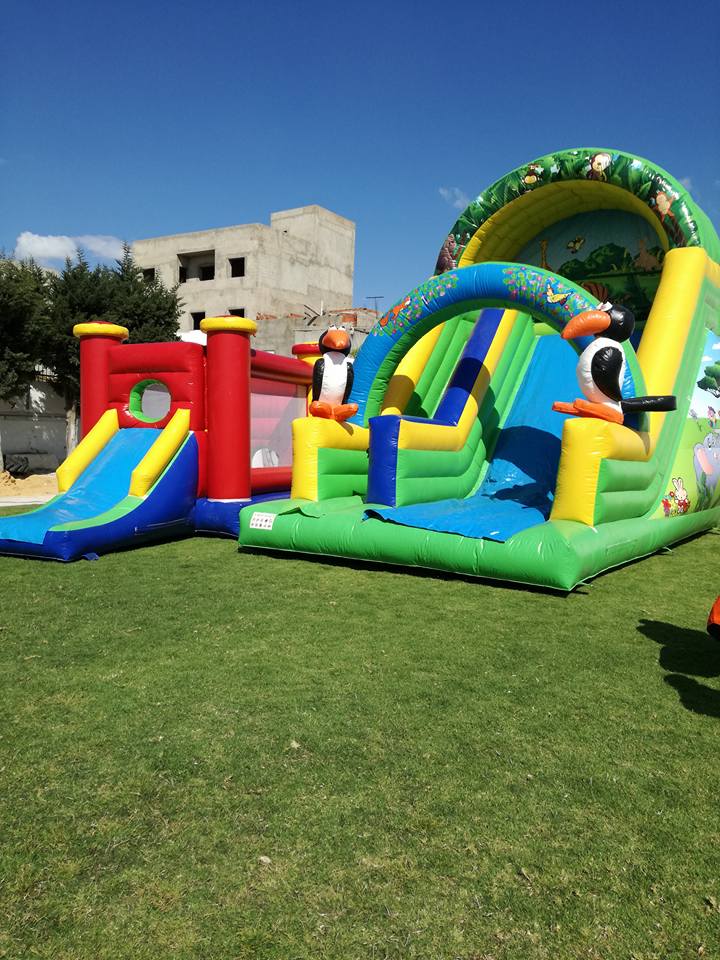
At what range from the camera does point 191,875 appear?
1.70 metres

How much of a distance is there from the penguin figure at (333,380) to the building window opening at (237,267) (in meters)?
23.8

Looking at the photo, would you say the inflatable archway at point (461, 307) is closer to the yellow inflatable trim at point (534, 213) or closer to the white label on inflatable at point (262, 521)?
the white label on inflatable at point (262, 521)

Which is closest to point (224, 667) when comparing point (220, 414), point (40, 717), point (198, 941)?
point (40, 717)

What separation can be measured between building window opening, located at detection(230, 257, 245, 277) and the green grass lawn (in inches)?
1053

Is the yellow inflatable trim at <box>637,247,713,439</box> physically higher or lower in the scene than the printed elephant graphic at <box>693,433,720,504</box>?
higher

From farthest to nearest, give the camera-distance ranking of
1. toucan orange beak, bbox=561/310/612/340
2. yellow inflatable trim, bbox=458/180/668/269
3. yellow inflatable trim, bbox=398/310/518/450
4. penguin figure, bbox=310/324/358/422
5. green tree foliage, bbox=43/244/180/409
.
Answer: green tree foliage, bbox=43/244/180/409, yellow inflatable trim, bbox=458/180/668/269, penguin figure, bbox=310/324/358/422, yellow inflatable trim, bbox=398/310/518/450, toucan orange beak, bbox=561/310/612/340

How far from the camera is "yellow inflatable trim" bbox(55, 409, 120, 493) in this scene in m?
6.36

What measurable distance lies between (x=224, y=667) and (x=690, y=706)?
1922mm

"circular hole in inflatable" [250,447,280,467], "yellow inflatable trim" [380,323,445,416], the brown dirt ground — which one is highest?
"yellow inflatable trim" [380,323,445,416]

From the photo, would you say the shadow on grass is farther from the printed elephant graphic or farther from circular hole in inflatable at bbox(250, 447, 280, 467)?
circular hole in inflatable at bbox(250, 447, 280, 467)

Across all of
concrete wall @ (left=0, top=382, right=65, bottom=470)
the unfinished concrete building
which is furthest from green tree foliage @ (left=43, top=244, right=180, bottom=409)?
the unfinished concrete building

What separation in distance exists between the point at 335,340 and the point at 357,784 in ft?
16.2

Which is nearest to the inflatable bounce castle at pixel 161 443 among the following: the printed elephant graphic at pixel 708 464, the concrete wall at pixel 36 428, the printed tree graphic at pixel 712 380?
the printed elephant graphic at pixel 708 464

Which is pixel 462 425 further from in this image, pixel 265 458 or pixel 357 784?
pixel 357 784
